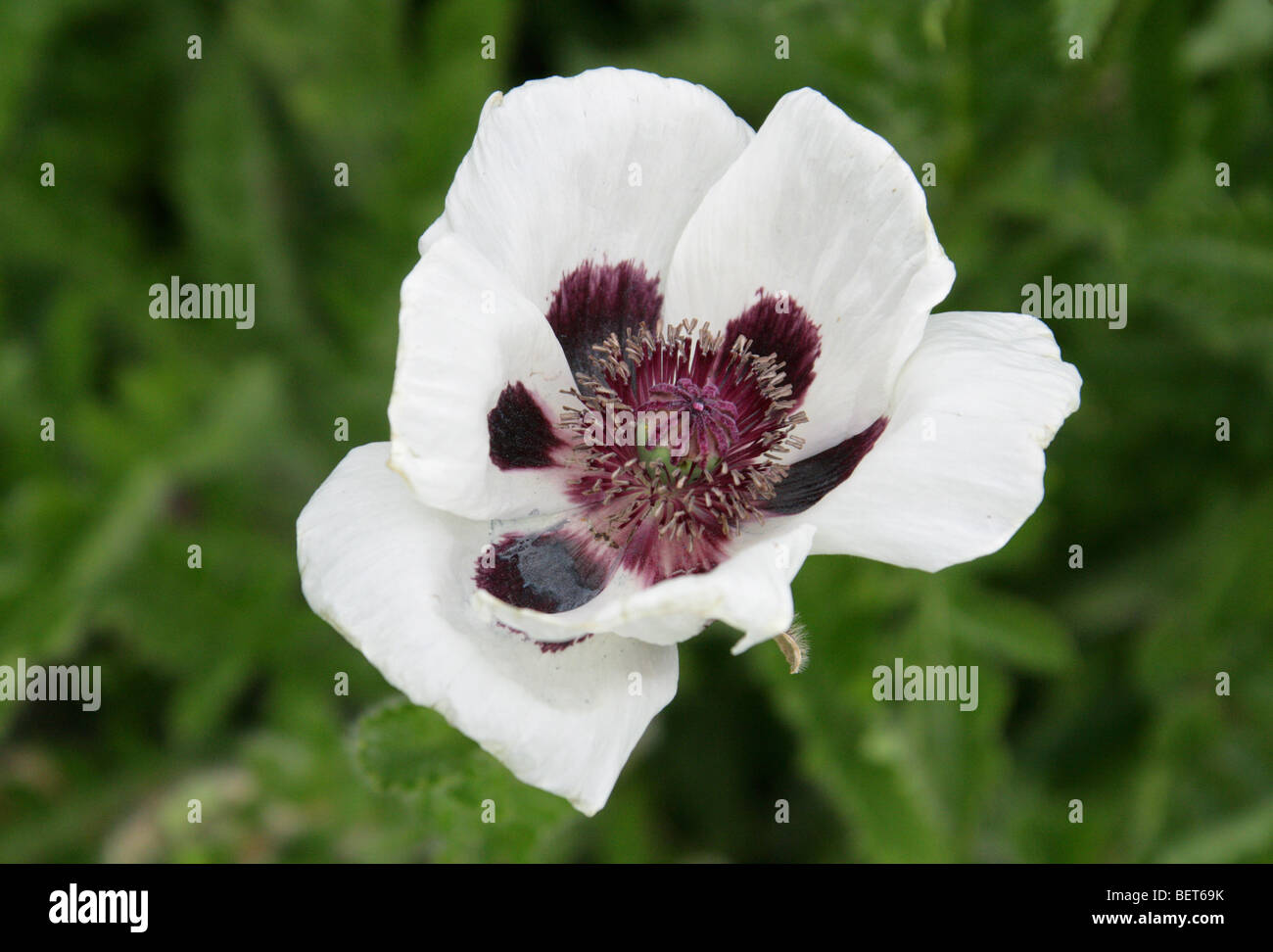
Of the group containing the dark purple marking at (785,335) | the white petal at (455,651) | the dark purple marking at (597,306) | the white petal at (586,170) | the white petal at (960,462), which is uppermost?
the white petal at (586,170)

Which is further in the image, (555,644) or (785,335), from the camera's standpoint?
(785,335)

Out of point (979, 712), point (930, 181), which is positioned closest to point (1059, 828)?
point (979, 712)

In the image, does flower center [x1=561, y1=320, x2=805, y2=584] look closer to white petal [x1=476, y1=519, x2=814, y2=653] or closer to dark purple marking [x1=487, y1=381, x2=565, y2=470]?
dark purple marking [x1=487, y1=381, x2=565, y2=470]

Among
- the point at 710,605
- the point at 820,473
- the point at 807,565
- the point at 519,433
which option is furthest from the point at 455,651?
the point at 807,565

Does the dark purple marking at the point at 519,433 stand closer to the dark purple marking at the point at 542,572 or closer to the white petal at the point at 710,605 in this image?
the dark purple marking at the point at 542,572

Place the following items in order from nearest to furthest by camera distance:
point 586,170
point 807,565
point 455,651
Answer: point 455,651, point 586,170, point 807,565

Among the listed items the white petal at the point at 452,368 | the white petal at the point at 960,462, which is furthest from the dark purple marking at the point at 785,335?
the white petal at the point at 452,368

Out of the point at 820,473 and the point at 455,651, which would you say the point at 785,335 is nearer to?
the point at 820,473
